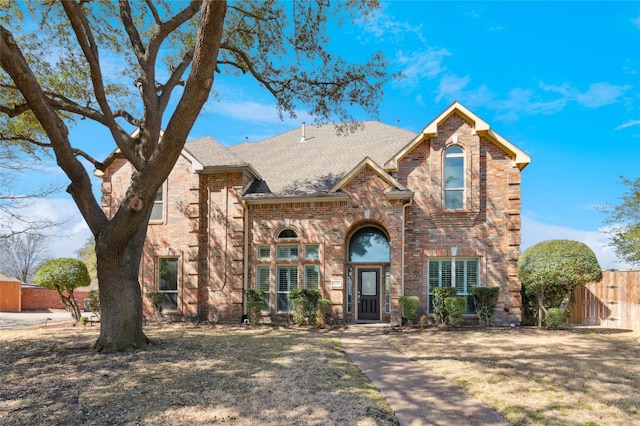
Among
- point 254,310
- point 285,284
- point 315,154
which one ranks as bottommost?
point 254,310

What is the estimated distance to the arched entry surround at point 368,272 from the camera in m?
16.1

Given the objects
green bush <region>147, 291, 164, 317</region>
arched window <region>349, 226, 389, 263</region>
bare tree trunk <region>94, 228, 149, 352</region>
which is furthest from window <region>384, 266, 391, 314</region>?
bare tree trunk <region>94, 228, 149, 352</region>

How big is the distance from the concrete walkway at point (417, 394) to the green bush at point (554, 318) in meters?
6.97

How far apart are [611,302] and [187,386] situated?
15.9 meters

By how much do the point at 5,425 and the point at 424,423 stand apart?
510 cm

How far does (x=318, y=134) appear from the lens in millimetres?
21484

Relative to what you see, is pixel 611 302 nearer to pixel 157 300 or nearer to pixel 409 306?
pixel 409 306

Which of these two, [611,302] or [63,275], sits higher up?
[63,275]

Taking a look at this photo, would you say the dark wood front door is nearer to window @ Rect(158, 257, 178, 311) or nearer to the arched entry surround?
the arched entry surround

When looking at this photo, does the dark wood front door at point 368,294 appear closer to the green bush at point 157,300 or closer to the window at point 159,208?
the green bush at point 157,300

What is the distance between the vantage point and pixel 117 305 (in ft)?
31.1

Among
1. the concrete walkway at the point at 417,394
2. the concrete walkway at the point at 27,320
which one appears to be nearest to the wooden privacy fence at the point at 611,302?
the concrete walkway at the point at 417,394

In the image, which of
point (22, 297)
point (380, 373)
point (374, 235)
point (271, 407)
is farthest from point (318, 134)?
point (22, 297)

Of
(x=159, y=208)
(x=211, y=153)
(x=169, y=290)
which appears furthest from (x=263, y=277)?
(x=211, y=153)
